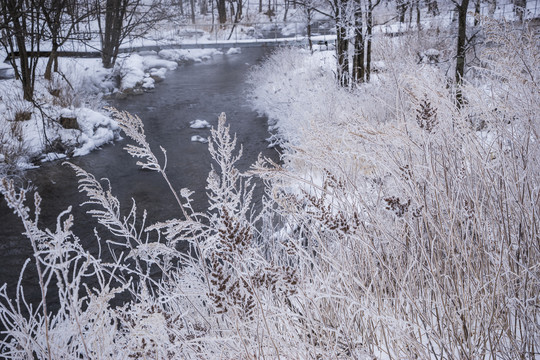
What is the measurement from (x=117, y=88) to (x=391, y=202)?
1483cm

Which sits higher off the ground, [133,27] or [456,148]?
[133,27]

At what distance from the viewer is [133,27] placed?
53.5ft

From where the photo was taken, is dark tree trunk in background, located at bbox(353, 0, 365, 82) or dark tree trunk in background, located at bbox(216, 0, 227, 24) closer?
dark tree trunk in background, located at bbox(353, 0, 365, 82)

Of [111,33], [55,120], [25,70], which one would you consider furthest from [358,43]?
[111,33]

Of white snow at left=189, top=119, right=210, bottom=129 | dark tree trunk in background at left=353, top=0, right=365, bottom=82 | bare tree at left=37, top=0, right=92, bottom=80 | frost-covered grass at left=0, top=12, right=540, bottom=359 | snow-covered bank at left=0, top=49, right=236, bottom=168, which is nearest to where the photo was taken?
frost-covered grass at left=0, top=12, right=540, bottom=359

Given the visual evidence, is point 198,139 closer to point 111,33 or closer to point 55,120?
point 55,120

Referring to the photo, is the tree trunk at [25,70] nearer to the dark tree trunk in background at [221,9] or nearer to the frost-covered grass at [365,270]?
the frost-covered grass at [365,270]

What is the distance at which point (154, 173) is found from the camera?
26.7ft

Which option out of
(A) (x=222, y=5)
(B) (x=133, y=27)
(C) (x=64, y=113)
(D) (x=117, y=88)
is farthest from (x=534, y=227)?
(A) (x=222, y=5)

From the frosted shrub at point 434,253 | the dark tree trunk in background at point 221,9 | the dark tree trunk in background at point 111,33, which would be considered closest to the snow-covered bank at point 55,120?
the dark tree trunk in background at point 111,33

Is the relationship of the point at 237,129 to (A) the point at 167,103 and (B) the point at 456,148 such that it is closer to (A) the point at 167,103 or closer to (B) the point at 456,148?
(A) the point at 167,103

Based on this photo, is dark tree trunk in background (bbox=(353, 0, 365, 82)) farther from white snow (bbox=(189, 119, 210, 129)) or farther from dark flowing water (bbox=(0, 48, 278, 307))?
white snow (bbox=(189, 119, 210, 129))

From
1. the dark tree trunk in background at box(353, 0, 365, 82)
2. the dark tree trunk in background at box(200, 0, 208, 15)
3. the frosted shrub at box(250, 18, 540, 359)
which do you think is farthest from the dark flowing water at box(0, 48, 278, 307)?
the dark tree trunk in background at box(200, 0, 208, 15)

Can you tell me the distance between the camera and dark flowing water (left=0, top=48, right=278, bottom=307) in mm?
5918
